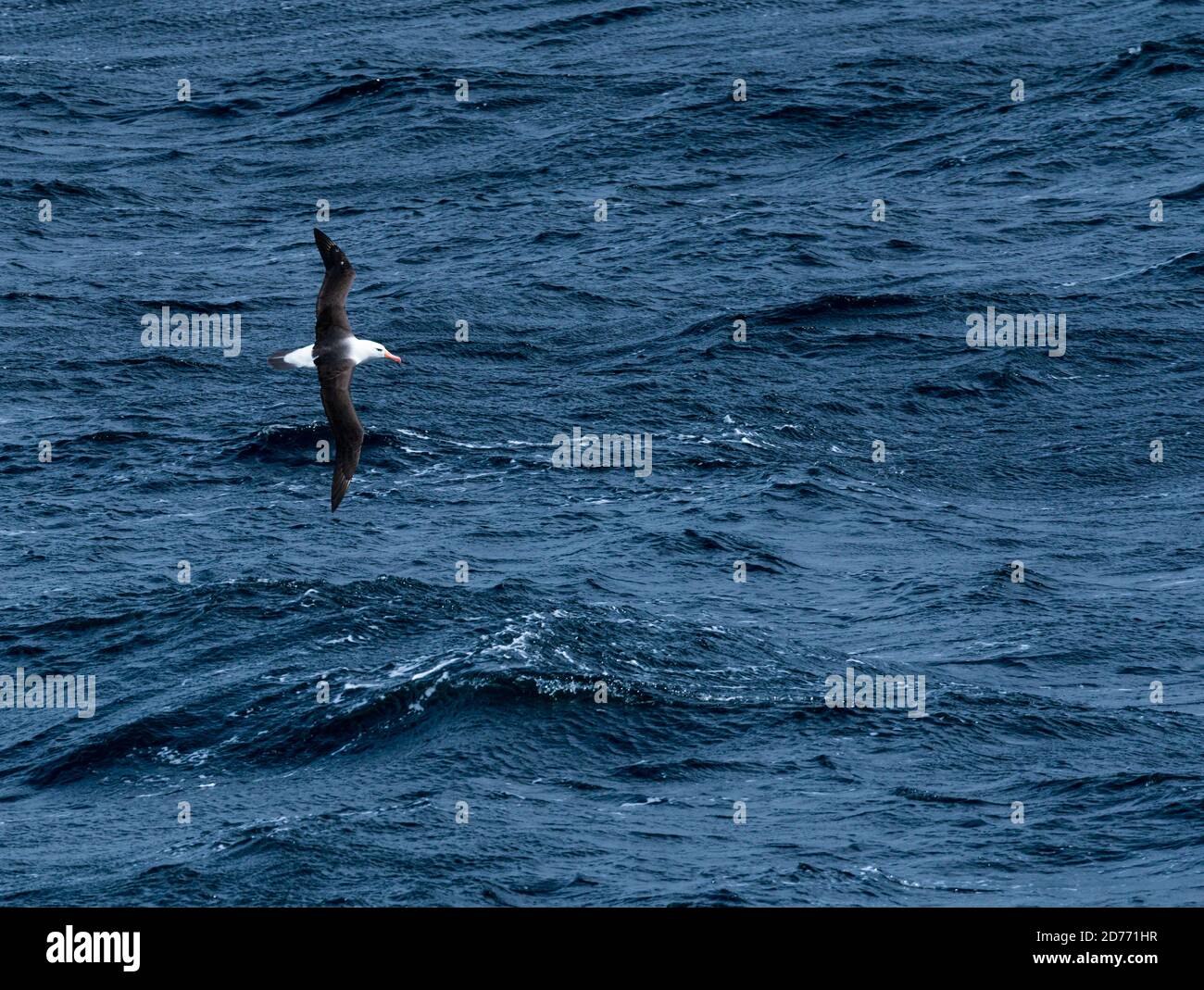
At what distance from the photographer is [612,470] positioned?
47.4 m

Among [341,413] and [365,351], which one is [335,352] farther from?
[341,413]

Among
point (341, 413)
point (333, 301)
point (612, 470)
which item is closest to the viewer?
point (341, 413)

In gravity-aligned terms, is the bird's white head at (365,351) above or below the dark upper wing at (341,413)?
above

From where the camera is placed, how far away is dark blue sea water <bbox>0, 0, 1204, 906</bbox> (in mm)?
34156

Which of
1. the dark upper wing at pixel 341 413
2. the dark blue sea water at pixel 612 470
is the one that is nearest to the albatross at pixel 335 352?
the dark upper wing at pixel 341 413

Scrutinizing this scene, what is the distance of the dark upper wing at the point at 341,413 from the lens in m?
30.5

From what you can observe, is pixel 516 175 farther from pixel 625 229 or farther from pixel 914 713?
pixel 914 713

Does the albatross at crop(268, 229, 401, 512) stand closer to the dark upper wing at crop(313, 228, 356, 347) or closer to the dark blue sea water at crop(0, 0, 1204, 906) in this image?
the dark upper wing at crop(313, 228, 356, 347)

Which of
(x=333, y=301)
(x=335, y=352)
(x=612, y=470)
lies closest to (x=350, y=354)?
(x=335, y=352)

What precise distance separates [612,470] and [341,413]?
1666 centimetres

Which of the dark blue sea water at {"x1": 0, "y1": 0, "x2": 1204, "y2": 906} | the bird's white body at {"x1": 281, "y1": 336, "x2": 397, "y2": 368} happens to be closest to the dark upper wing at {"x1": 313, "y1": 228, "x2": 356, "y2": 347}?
the bird's white body at {"x1": 281, "y1": 336, "x2": 397, "y2": 368}

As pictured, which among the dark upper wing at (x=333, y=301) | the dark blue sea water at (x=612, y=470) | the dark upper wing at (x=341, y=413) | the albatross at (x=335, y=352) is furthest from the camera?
the dark blue sea water at (x=612, y=470)

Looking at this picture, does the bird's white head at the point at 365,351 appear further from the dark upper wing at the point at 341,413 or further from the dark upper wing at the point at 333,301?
the dark upper wing at the point at 333,301

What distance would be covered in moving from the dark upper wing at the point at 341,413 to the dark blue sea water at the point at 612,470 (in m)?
5.95
